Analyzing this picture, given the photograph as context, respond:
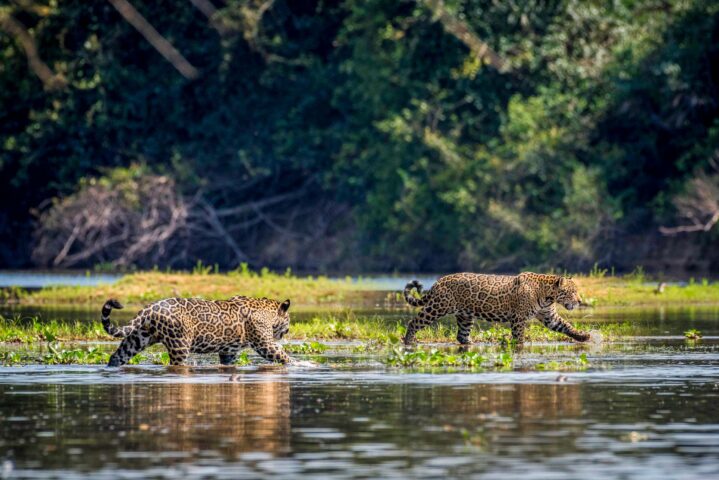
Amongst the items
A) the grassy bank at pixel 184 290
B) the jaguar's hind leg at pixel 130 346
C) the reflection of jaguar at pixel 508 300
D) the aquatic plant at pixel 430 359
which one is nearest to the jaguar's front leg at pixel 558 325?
the reflection of jaguar at pixel 508 300

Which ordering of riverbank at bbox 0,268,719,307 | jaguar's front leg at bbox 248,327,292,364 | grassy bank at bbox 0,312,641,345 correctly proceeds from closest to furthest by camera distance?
jaguar's front leg at bbox 248,327,292,364, grassy bank at bbox 0,312,641,345, riverbank at bbox 0,268,719,307

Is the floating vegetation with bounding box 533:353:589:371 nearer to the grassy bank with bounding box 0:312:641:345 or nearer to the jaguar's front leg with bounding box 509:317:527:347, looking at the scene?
the jaguar's front leg with bounding box 509:317:527:347

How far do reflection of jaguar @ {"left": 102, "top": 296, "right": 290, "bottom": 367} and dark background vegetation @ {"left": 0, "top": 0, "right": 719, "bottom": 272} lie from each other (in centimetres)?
2691

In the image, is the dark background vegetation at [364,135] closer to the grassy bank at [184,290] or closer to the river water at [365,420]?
the grassy bank at [184,290]

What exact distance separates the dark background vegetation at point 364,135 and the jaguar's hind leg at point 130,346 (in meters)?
28.0

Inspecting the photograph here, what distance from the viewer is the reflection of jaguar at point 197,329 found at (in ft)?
75.7

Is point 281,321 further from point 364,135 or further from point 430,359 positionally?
point 364,135

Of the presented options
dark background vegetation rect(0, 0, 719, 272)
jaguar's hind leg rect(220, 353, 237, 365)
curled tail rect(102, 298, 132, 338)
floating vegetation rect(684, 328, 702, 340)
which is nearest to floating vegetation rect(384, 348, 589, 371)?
jaguar's hind leg rect(220, 353, 237, 365)

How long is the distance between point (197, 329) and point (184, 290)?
17081 millimetres

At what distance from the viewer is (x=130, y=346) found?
2312 centimetres

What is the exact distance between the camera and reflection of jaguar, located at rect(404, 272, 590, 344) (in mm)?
26062

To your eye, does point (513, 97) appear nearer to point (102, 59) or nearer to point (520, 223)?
point (520, 223)

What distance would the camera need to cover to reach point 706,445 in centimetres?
1572

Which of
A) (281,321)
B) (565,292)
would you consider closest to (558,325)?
(565,292)
